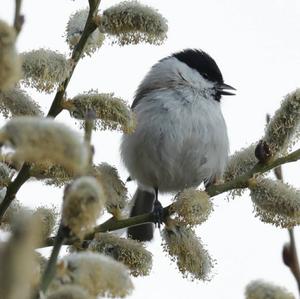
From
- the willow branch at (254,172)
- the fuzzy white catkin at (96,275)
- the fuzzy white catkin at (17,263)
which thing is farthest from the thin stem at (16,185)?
the fuzzy white catkin at (17,263)

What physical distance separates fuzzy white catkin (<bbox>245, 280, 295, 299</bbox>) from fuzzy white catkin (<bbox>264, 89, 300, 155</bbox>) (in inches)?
41.1

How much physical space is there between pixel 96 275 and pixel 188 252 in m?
1.04

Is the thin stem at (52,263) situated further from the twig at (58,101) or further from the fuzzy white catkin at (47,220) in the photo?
the fuzzy white catkin at (47,220)

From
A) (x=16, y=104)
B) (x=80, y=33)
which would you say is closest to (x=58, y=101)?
(x=16, y=104)

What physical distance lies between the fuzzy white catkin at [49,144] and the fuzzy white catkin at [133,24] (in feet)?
3.57

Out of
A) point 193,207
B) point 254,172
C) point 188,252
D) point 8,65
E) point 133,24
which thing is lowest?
point 8,65

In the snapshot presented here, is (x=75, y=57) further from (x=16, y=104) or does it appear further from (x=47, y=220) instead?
(x=47, y=220)

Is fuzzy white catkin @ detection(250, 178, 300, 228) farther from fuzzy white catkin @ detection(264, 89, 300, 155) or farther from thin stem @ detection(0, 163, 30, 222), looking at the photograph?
thin stem @ detection(0, 163, 30, 222)

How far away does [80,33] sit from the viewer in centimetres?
196

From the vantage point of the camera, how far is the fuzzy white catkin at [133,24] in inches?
69.5

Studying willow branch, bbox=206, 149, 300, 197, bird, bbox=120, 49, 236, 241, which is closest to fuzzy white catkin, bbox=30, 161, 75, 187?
willow branch, bbox=206, 149, 300, 197

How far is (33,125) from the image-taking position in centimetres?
70

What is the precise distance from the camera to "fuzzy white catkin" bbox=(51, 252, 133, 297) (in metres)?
0.85

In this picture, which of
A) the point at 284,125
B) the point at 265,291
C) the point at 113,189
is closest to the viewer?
the point at 265,291
